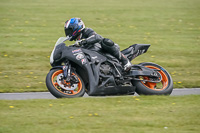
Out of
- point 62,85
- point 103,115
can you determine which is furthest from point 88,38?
point 103,115

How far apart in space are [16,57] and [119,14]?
426 inches

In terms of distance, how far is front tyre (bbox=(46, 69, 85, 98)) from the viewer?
7.52 meters

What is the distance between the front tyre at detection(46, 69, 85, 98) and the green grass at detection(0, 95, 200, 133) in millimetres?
190

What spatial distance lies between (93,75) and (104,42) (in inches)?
28.6

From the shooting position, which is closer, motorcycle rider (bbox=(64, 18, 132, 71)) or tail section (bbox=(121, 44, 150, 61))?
motorcycle rider (bbox=(64, 18, 132, 71))

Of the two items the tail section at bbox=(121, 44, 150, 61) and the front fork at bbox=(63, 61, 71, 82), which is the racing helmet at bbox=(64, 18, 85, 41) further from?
the tail section at bbox=(121, 44, 150, 61)

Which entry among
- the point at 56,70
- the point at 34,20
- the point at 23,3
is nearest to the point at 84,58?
the point at 56,70

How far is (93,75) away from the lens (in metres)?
7.82

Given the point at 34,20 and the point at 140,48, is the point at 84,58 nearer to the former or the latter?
the point at 140,48

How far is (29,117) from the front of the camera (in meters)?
6.39

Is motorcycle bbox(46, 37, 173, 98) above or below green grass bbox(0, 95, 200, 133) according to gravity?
above

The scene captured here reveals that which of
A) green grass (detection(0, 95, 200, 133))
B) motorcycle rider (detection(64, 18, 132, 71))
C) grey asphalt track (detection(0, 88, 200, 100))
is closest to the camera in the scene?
green grass (detection(0, 95, 200, 133))

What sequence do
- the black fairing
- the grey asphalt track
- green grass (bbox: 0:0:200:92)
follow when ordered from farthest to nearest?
green grass (bbox: 0:0:200:92), the grey asphalt track, the black fairing

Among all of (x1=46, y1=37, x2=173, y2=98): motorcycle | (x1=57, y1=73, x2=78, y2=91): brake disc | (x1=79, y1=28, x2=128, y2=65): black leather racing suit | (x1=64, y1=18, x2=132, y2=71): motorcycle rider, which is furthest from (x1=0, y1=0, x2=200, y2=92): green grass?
(x1=79, y1=28, x2=128, y2=65): black leather racing suit
